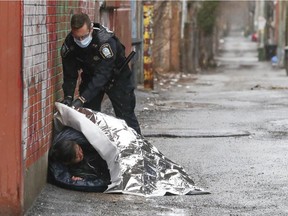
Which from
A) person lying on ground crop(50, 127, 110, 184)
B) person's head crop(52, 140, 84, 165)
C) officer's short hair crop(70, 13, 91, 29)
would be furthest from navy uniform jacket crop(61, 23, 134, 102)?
person's head crop(52, 140, 84, 165)

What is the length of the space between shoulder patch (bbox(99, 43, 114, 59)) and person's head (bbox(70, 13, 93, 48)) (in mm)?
149

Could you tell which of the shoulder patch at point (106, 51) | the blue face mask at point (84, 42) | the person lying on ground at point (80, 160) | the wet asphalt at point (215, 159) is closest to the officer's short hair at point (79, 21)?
the blue face mask at point (84, 42)

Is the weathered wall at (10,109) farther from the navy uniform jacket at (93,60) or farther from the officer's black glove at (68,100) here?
the navy uniform jacket at (93,60)

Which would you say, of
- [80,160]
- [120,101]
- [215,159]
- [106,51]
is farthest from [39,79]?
[215,159]

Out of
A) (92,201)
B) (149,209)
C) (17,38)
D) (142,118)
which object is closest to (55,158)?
(92,201)

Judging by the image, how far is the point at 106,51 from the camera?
341 inches

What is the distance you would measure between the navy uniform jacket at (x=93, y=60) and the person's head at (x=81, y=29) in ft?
0.22

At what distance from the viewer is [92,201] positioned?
289 inches

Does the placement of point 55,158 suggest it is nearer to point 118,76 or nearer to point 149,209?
point 149,209

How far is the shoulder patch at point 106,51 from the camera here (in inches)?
340

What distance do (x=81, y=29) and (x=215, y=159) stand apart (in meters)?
2.40

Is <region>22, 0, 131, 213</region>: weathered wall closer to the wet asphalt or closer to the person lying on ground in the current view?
the person lying on ground

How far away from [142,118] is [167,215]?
24.9ft

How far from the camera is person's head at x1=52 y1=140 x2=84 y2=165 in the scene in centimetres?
757
